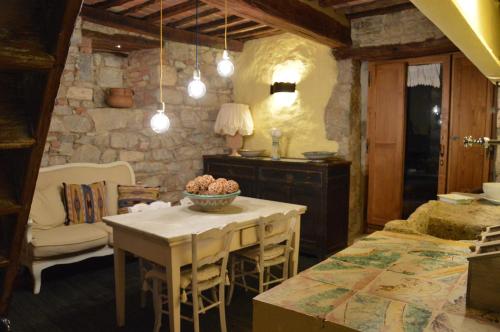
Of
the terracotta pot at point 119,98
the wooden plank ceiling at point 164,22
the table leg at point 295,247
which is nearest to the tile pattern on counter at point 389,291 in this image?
the table leg at point 295,247

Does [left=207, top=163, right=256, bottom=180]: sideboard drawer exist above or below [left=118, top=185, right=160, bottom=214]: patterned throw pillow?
above

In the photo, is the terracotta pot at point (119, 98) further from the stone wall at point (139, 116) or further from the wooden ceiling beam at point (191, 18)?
the wooden ceiling beam at point (191, 18)

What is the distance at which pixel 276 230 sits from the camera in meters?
3.28

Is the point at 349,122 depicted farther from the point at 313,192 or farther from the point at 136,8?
the point at 136,8

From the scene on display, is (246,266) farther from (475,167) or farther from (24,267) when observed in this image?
(475,167)

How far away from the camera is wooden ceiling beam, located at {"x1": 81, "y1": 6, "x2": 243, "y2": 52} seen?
4.36 m

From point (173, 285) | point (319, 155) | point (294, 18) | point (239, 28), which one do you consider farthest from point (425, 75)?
point (173, 285)

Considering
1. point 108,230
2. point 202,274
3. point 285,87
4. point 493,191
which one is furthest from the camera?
point 285,87

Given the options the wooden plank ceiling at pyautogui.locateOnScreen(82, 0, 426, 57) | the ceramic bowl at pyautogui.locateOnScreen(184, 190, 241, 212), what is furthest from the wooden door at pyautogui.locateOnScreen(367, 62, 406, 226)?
the ceramic bowl at pyautogui.locateOnScreen(184, 190, 241, 212)

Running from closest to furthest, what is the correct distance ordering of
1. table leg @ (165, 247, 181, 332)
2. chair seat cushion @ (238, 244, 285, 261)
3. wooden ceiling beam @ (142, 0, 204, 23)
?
table leg @ (165, 247, 181, 332) → chair seat cushion @ (238, 244, 285, 261) → wooden ceiling beam @ (142, 0, 204, 23)

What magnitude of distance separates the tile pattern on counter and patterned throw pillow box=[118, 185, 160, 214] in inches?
122

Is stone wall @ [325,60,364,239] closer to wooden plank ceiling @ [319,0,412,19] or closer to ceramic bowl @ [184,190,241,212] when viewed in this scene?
wooden plank ceiling @ [319,0,412,19]

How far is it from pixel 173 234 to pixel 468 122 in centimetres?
340

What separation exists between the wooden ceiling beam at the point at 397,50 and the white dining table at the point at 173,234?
233 centimetres
